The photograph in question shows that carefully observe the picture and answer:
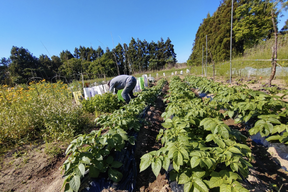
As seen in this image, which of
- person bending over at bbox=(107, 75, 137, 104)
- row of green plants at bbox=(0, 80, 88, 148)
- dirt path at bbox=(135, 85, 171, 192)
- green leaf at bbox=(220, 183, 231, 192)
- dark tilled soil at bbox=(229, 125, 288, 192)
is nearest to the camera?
green leaf at bbox=(220, 183, 231, 192)

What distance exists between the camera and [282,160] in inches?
62.8

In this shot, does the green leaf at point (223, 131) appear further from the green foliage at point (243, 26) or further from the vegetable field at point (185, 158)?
the green foliage at point (243, 26)

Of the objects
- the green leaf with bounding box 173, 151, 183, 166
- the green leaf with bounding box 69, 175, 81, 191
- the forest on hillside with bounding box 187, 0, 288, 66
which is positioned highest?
the forest on hillside with bounding box 187, 0, 288, 66

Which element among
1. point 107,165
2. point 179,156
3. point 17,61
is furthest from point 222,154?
point 17,61

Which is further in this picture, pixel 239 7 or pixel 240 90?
pixel 239 7

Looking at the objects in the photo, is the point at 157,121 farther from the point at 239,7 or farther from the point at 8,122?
the point at 239,7

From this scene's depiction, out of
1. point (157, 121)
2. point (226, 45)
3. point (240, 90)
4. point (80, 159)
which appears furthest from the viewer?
point (226, 45)

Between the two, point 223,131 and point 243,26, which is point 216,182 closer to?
point 223,131

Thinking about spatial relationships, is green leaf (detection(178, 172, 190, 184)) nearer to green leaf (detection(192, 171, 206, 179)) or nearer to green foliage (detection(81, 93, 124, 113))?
green leaf (detection(192, 171, 206, 179))

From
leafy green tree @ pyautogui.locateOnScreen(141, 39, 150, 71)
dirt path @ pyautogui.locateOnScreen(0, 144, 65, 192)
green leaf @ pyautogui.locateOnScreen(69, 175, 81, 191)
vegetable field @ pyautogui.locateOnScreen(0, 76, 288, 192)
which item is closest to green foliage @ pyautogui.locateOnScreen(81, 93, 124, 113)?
dirt path @ pyautogui.locateOnScreen(0, 144, 65, 192)

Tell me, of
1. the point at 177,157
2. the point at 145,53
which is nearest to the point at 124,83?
the point at 177,157

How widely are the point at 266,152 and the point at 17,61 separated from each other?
32.9 meters

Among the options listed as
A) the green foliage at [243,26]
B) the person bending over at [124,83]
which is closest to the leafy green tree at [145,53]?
the green foliage at [243,26]

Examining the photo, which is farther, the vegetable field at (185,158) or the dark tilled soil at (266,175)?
the dark tilled soil at (266,175)
